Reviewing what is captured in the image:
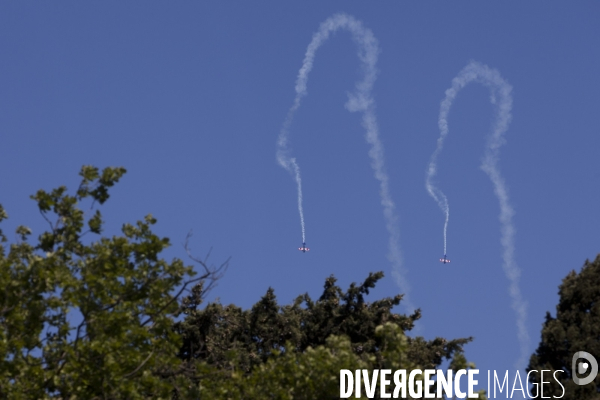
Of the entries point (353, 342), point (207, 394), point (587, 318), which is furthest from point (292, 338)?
point (207, 394)

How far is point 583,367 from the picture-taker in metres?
36.5

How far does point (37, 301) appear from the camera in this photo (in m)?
21.5

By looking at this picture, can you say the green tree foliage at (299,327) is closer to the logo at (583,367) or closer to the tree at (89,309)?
the logo at (583,367)

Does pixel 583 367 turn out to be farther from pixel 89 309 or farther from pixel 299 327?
pixel 89 309

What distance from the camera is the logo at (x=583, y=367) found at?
3619cm

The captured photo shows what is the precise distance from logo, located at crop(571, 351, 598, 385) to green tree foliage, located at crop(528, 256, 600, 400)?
0.17 m

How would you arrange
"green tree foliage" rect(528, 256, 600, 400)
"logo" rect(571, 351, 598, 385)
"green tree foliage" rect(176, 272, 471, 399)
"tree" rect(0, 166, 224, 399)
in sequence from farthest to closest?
"green tree foliage" rect(176, 272, 471, 399), "green tree foliage" rect(528, 256, 600, 400), "logo" rect(571, 351, 598, 385), "tree" rect(0, 166, 224, 399)

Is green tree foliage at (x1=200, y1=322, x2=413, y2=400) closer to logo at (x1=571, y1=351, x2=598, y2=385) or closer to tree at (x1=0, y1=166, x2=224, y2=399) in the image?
tree at (x1=0, y1=166, x2=224, y2=399)

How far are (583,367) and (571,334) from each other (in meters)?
1.59

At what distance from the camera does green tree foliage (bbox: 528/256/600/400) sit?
120 ft

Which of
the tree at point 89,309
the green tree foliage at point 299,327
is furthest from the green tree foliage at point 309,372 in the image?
the green tree foliage at point 299,327

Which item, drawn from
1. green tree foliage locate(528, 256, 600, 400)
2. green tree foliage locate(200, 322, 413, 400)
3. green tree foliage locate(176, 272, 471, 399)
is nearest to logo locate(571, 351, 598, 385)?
green tree foliage locate(528, 256, 600, 400)

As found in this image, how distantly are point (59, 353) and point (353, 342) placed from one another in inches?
900

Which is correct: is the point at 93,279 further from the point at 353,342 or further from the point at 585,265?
the point at 585,265
